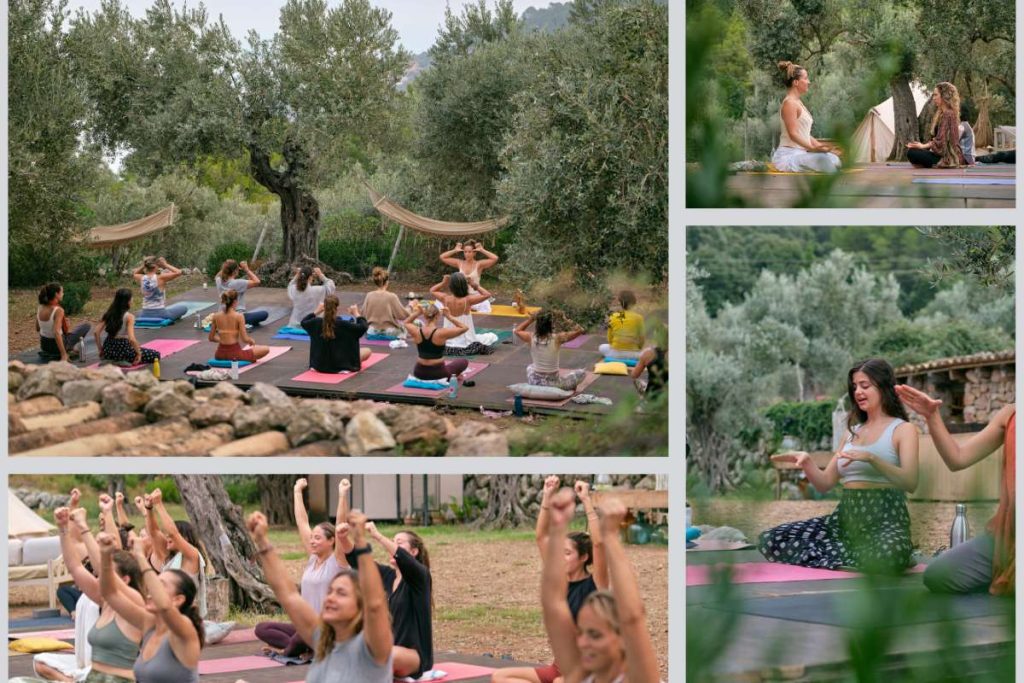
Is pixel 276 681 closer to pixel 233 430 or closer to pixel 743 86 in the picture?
pixel 233 430

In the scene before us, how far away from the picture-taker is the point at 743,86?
7.14 meters

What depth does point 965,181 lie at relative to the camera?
276 inches

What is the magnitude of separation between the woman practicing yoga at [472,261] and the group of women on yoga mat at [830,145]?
62.5 inches

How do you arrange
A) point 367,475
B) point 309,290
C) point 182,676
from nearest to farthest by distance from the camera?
1. point 182,676
2. point 367,475
3. point 309,290

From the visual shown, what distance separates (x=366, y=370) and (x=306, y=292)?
0.50 meters

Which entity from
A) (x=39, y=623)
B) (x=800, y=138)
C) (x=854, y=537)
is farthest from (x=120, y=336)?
(x=854, y=537)

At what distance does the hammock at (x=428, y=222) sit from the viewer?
7805 millimetres

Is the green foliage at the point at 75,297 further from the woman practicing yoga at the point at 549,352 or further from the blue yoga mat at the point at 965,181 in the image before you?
the blue yoga mat at the point at 965,181

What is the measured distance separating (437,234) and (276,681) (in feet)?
7.55

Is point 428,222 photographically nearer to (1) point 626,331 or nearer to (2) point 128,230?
(1) point 626,331

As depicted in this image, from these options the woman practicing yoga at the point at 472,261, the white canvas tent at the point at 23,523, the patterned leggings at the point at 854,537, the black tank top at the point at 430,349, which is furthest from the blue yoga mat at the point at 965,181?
the white canvas tent at the point at 23,523

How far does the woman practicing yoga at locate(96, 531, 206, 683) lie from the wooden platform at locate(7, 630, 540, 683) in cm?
35

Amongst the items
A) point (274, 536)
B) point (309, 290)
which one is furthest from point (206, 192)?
point (274, 536)

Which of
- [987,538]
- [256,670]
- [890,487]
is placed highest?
[890,487]
